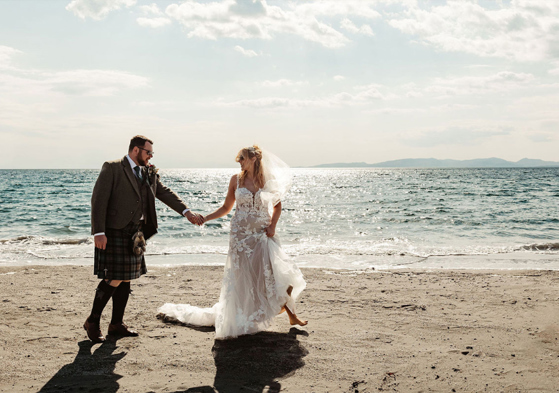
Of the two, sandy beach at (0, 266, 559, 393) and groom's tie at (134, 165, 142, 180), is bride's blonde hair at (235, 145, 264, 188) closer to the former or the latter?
groom's tie at (134, 165, 142, 180)

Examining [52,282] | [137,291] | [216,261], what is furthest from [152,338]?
[216,261]

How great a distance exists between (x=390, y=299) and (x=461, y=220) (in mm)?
15774

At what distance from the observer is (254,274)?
5.26 m

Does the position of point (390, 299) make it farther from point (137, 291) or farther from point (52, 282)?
point (52, 282)

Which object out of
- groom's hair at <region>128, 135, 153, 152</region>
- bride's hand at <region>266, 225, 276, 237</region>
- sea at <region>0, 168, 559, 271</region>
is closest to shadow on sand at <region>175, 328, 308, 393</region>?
bride's hand at <region>266, 225, 276, 237</region>

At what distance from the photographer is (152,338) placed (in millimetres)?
5098

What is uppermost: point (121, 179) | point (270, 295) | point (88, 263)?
point (121, 179)

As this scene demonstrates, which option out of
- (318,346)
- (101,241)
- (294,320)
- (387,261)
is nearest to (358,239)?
(387,261)

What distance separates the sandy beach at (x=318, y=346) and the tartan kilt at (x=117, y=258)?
0.79 meters

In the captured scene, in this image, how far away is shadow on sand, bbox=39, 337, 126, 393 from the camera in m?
3.84

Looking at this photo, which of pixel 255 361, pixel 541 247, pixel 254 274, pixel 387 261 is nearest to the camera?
pixel 255 361

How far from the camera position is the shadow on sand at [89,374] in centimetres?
384

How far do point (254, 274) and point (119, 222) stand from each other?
1.65 m

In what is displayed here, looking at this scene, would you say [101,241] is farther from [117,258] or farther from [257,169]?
[257,169]
